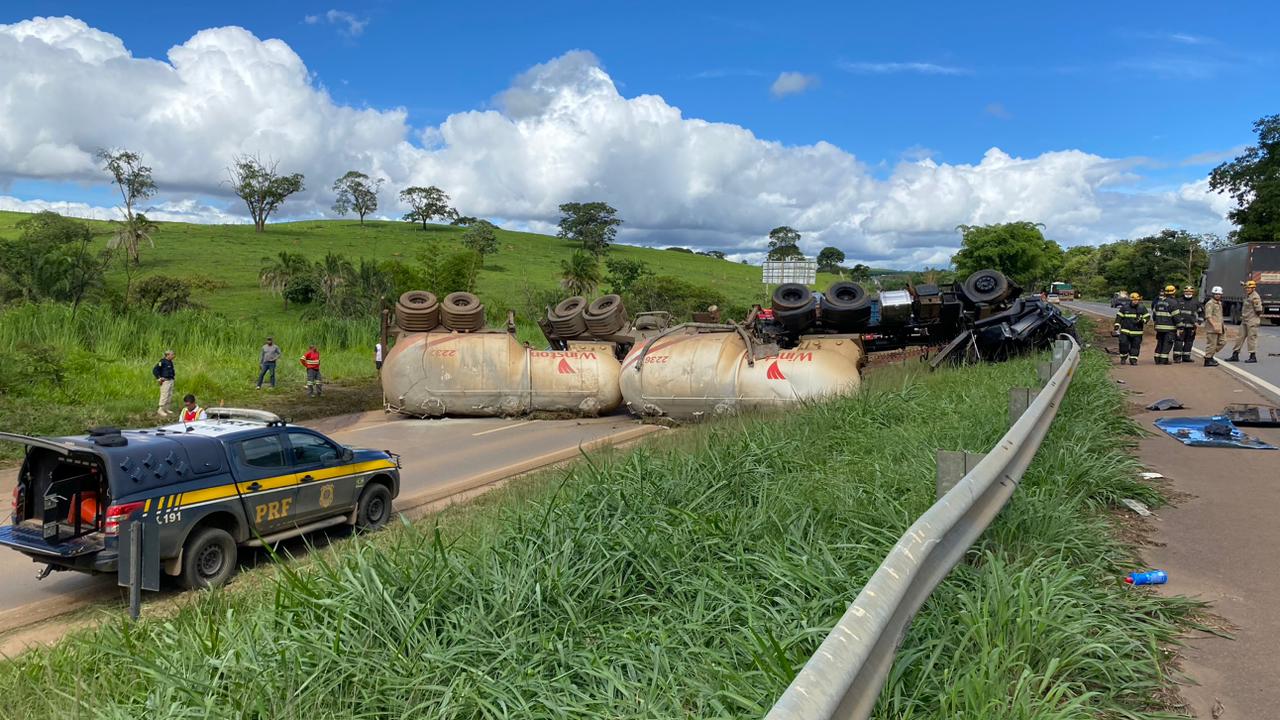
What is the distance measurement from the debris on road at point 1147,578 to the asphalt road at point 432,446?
8.61m

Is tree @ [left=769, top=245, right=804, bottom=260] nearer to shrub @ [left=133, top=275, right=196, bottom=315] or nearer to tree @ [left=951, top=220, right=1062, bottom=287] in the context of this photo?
tree @ [left=951, top=220, right=1062, bottom=287]

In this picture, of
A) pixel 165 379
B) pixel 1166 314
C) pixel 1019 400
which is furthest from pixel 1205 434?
pixel 165 379

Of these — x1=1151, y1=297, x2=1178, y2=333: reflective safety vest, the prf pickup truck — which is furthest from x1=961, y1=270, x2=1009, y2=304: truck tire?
the prf pickup truck

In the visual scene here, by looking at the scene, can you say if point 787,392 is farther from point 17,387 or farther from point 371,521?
point 17,387

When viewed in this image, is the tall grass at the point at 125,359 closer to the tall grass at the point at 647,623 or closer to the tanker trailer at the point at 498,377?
the tanker trailer at the point at 498,377

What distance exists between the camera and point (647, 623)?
3.47 metres

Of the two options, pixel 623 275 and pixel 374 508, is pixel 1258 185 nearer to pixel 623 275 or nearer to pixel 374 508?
pixel 623 275

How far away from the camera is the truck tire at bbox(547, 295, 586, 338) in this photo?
18.3 metres

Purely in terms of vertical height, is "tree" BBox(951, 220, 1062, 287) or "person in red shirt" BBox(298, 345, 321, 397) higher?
"tree" BBox(951, 220, 1062, 287)

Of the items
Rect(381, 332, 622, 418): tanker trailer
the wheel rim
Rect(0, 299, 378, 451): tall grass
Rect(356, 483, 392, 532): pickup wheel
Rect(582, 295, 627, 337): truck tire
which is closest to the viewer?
the wheel rim

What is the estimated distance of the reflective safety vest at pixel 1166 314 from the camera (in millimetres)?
16984

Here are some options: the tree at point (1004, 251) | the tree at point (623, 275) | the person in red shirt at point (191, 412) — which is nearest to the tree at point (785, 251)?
the tree at point (1004, 251)

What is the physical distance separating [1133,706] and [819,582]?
113 centimetres

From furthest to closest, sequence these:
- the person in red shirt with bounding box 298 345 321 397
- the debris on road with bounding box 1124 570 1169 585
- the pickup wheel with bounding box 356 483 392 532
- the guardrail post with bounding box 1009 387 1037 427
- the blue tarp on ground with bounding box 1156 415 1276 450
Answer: the person in red shirt with bounding box 298 345 321 397 < the pickup wheel with bounding box 356 483 392 532 < the blue tarp on ground with bounding box 1156 415 1276 450 < the guardrail post with bounding box 1009 387 1037 427 < the debris on road with bounding box 1124 570 1169 585
